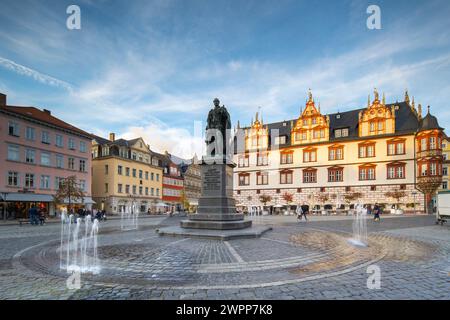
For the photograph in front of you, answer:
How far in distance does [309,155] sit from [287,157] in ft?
14.0

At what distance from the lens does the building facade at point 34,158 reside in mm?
32125

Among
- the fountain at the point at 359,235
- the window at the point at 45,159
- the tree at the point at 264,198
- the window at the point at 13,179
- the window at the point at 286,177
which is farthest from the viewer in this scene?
the window at the point at 286,177

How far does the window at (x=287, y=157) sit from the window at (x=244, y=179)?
25.9 ft

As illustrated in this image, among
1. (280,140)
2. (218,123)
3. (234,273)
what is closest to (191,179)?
(280,140)

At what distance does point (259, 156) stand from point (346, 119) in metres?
17.9

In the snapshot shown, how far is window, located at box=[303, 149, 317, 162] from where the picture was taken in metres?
50.7

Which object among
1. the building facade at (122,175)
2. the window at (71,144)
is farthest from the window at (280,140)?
the window at (71,144)

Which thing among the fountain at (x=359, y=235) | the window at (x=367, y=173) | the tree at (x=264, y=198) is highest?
the window at (x=367, y=173)

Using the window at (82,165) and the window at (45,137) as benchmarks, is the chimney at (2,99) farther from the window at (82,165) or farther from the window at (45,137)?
the window at (82,165)

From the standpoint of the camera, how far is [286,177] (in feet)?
175

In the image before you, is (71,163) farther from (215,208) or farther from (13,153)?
(215,208)

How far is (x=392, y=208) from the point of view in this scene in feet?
143

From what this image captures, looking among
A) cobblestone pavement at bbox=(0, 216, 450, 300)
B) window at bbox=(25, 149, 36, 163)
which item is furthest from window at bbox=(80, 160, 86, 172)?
cobblestone pavement at bbox=(0, 216, 450, 300)
